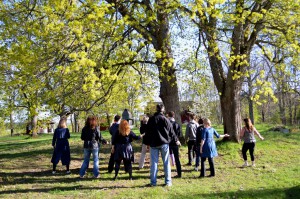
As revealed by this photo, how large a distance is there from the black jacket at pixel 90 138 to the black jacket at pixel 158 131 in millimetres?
1793

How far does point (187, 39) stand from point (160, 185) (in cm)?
720

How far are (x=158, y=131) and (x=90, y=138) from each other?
2348mm

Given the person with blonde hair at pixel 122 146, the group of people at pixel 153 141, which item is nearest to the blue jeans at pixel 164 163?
the group of people at pixel 153 141

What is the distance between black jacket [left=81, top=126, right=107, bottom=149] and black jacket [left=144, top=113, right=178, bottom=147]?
1.79 meters

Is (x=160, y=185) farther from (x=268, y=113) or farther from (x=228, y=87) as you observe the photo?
(x=268, y=113)

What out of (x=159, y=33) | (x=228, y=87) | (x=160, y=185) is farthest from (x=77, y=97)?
(x=228, y=87)

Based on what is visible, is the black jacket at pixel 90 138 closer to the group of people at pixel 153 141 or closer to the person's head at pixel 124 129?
the group of people at pixel 153 141

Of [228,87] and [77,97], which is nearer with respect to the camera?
[77,97]

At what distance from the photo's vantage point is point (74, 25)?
24.2 ft

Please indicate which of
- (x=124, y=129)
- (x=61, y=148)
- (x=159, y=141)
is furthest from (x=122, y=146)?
(x=61, y=148)

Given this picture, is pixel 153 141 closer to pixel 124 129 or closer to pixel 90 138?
pixel 124 129

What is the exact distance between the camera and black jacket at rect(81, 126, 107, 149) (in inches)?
357

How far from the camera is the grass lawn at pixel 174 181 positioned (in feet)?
24.7

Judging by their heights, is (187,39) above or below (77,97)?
above
